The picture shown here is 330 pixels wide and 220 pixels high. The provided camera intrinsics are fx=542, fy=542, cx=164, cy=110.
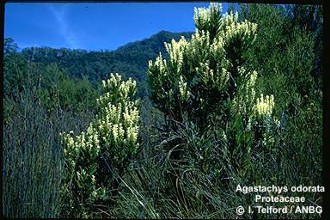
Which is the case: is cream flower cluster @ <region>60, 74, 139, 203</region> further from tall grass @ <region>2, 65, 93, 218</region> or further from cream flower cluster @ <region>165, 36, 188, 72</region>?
cream flower cluster @ <region>165, 36, 188, 72</region>

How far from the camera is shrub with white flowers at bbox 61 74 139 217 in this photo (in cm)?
426

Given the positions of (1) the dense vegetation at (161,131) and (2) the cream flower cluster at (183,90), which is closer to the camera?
(1) the dense vegetation at (161,131)

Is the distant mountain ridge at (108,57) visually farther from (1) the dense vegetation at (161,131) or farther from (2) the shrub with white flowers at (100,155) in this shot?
(2) the shrub with white flowers at (100,155)

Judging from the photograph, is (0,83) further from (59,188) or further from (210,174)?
(210,174)

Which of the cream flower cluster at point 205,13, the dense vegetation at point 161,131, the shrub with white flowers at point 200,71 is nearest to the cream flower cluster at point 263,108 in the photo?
the dense vegetation at point 161,131

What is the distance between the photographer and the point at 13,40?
13.6ft

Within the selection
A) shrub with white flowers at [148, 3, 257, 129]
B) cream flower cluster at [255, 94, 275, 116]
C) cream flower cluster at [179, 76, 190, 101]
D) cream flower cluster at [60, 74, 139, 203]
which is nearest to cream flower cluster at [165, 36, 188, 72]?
shrub with white flowers at [148, 3, 257, 129]

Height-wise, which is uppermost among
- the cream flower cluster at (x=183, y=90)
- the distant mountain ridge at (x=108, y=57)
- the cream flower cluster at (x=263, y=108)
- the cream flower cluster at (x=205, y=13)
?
the cream flower cluster at (x=205, y=13)

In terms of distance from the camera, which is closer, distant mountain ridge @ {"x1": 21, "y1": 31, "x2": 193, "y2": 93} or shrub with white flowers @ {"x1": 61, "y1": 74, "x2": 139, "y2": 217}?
shrub with white flowers @ {"x1": 61, "y1": 74, "x2": 139, "y2": 217}

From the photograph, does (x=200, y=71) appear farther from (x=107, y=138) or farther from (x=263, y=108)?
(x=107, y=138)

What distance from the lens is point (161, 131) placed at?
15.3 ft

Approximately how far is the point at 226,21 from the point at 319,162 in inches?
60.1

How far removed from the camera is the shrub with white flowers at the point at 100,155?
168 inches

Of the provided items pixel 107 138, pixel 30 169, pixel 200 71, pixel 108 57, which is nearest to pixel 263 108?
pixel 200 71
